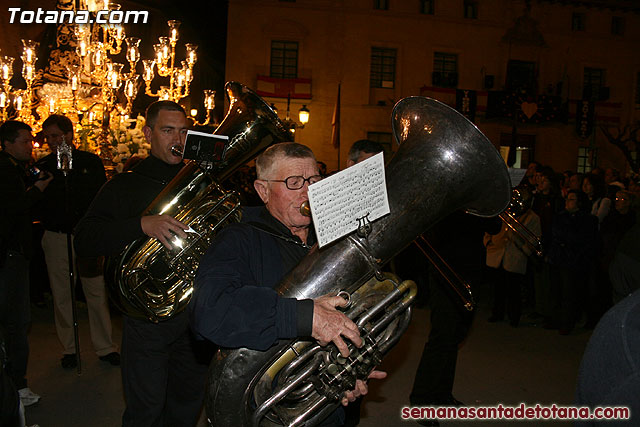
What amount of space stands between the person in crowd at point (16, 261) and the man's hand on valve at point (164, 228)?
5.62ft

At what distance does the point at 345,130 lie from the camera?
75.6ft

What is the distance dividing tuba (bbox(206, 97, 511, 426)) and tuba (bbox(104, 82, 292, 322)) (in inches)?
41.0

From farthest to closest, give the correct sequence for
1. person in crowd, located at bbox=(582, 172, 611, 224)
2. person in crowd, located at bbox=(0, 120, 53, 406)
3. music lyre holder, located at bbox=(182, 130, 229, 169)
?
person in crowd, located at bbox=(582, 172, 611, 224) → person in crowd, located at bbox=(0, 120, 53, 406) → music lyre holder, located at bbox=(182, 130, 229, 169)

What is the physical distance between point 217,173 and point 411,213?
4.96ft

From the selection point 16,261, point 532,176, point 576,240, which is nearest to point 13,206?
point 16,261

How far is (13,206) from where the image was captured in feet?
12.8

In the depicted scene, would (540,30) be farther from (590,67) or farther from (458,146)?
(458,146)

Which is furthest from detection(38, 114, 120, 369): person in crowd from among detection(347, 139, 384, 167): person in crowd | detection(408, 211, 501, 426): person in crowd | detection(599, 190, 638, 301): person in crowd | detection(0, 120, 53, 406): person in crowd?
detection(599, 190, 638, 301): person in crowd

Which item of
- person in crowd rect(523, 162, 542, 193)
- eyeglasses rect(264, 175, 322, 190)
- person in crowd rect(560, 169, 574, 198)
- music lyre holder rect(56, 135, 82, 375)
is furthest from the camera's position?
person in crowd rect(523, 162, 542, 193)

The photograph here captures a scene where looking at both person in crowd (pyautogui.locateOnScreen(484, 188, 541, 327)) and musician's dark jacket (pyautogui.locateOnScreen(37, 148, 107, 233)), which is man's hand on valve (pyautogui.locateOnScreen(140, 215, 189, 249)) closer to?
musician's dark jacket (pyautogui.locateOnScreen(37, 148, 107, 233))

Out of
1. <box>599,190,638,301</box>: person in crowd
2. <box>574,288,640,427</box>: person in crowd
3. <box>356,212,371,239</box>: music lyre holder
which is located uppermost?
<box>356,212,371,239</box>: music lyre holder

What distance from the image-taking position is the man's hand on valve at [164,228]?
109 inches

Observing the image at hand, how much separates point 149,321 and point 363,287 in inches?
61.8

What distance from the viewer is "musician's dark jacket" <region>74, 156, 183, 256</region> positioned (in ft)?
9.49
